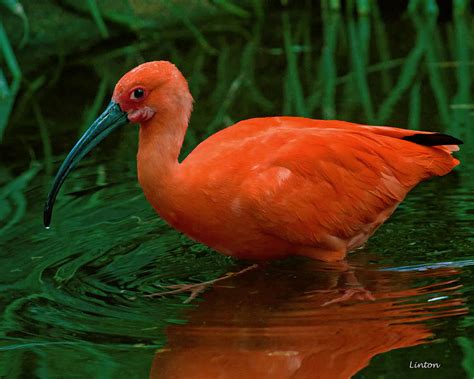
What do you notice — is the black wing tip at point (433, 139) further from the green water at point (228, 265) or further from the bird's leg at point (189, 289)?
the bird's leg at point (189, 289)

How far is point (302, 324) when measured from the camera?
17.7 ft

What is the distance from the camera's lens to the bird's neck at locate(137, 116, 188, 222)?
583cm

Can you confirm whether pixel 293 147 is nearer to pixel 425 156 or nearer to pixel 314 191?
pixel 314 191

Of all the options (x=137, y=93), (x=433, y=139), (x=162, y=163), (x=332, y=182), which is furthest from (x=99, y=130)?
(x=433, y=139)

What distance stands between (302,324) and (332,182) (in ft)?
3.48

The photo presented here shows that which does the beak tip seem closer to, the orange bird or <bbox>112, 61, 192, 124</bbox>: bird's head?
the orange bird

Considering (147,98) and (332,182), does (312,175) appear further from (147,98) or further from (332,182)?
(147,98)

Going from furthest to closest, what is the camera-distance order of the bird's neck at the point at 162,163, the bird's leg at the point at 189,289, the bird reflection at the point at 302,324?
the bird's leg at the point at 189,289
the bird's neck at the point at 162,163
the bird reflection at the point at 302,324

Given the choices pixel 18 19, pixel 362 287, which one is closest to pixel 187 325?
pixel 362 287

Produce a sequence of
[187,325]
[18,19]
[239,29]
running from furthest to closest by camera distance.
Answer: [239,29] → [18,19] → [187,325]

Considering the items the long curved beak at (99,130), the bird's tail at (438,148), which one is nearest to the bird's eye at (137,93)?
the long curved beak at (99,130)

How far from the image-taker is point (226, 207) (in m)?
5.81

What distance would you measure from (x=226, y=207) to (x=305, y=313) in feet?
2.23

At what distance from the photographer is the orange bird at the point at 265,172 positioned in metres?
5.84
